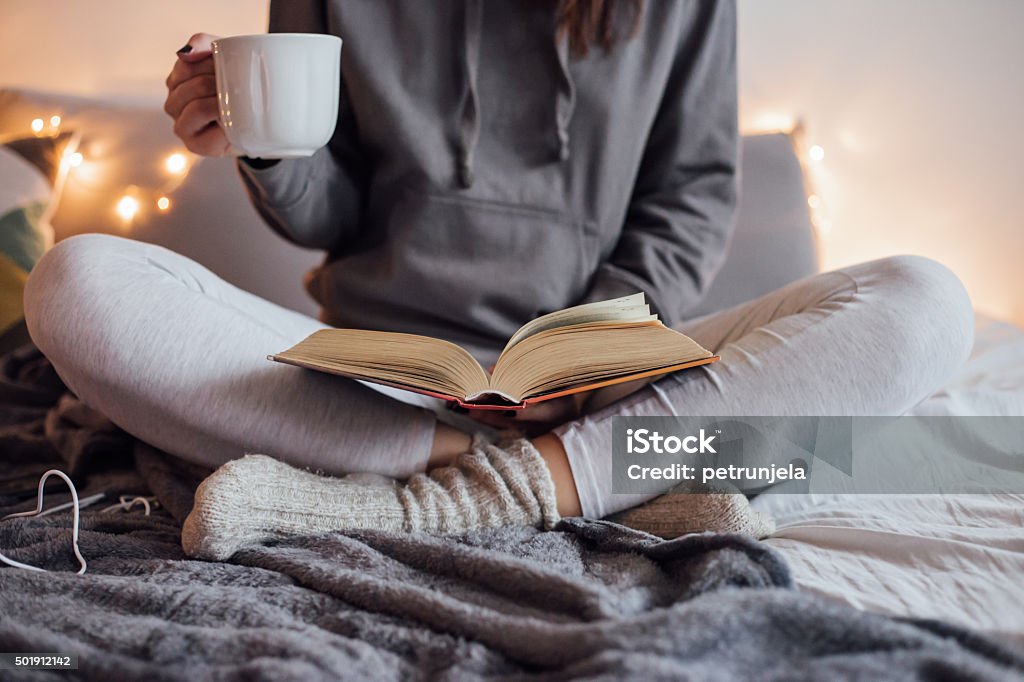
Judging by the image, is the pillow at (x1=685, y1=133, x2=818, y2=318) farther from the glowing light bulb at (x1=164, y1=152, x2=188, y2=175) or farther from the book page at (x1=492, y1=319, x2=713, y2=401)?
the glowing light bulb at (x1=164, y1=152, x2=188, y2=175)

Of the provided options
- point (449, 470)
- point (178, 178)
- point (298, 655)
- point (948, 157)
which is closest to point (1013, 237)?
point (948, 157)

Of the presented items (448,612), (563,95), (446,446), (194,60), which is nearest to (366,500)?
Answer: (446,446)

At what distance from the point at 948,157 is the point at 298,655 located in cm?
188

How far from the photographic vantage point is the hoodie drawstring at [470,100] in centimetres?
108

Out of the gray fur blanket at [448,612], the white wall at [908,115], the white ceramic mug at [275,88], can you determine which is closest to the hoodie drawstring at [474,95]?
the white ceramic mug at [275,88]

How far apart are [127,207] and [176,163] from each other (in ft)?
0.40

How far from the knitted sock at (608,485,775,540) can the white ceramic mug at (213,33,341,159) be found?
476 mm

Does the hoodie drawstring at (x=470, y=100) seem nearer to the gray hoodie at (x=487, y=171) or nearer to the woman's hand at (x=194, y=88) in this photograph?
the gray hoodie at (x=487, y=171)

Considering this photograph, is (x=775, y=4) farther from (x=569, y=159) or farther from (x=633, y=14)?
(x=569, y=159)

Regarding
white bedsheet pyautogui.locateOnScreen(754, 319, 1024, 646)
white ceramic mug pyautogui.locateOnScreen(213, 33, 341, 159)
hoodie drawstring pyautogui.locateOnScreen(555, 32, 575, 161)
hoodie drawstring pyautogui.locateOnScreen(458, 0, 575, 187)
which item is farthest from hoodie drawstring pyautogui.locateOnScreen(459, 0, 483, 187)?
white bedsheet pyautogui.locateOnScreen(754, 319, 1024, 646)

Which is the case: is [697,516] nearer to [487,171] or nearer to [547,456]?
[547,456]

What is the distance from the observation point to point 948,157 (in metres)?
1.90

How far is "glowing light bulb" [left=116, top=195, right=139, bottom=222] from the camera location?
1.47m

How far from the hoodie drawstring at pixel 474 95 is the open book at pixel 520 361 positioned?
37 cm
